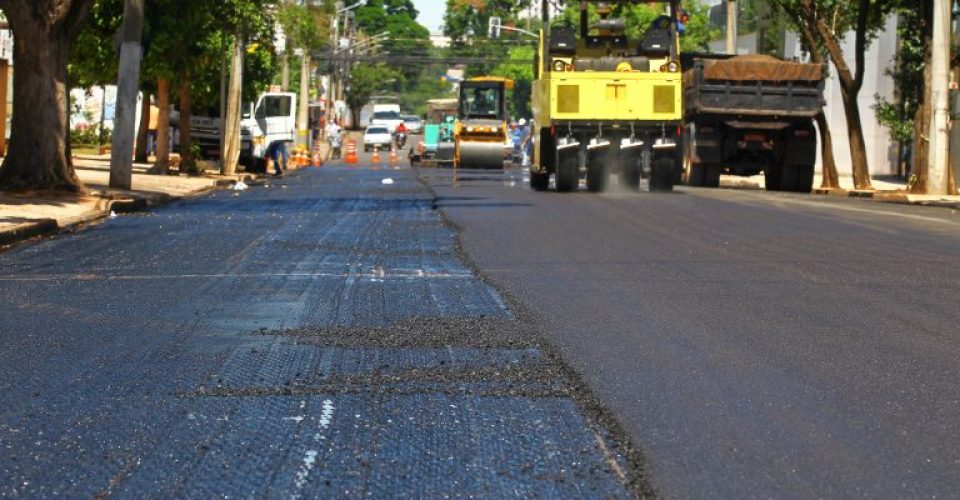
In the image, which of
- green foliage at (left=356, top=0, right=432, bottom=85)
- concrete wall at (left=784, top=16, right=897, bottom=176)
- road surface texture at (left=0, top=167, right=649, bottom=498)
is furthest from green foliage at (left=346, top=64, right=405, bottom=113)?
road surface texture at (left=0, top=167, right=649, bottom=498)

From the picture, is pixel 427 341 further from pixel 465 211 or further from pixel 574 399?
pixel 465 211

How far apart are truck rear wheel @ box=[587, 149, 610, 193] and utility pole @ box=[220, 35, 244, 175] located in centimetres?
1404

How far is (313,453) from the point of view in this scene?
617 cm

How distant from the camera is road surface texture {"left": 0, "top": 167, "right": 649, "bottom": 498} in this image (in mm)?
5824

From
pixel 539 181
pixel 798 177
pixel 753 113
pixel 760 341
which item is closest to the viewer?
pixel 760 341

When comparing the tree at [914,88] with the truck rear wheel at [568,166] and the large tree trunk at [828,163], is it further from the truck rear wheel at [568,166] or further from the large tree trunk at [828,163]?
the truck rear wheel at [568,166]

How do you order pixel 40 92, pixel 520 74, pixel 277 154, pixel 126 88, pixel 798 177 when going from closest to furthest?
pixel 40 92
pixel 126 88
pixel 798 177
pixel 277 154
pixel 520 74

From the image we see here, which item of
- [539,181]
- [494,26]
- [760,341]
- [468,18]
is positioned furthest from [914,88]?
[468,18]

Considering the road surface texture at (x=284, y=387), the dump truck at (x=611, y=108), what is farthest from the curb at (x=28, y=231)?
the dump truck at (x=611, y=108)

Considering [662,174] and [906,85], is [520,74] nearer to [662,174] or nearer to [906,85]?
[906,85]

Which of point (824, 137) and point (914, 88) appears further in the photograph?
point (914, 88)

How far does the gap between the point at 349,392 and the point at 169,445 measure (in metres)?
1.38

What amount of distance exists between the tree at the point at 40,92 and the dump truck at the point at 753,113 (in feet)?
49.0

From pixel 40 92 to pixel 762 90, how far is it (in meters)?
16.6
